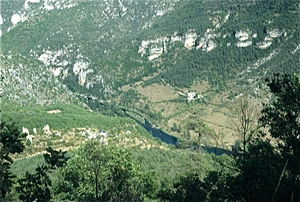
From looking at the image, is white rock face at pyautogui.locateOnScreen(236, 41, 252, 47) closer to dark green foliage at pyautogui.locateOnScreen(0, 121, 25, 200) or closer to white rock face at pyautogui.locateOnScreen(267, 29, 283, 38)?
white rock face at pyautogui.locateOnScreen(267, 29, 283, 38)

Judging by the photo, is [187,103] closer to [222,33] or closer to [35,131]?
[222,33]

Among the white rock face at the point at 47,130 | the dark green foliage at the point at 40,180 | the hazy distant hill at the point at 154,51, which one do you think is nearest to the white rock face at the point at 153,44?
the hazy distant hill at the point at 154,51

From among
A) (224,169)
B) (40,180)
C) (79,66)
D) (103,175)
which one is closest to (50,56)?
(79,66)

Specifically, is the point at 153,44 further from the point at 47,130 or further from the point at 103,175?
the point at 103,175

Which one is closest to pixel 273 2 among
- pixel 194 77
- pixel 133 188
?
pixel 194 77

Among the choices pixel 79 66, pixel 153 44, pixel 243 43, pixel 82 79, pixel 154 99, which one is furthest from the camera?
pixel 153 44

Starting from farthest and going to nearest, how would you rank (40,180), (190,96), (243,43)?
(243,43), (190,96), (40,180)

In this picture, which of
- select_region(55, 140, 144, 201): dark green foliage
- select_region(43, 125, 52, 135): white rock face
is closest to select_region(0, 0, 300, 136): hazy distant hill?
select_region(43, 125, 52, 135): white rock face

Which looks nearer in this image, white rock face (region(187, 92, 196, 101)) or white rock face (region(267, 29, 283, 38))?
white rock face (region(187, 92, 196, 101))
